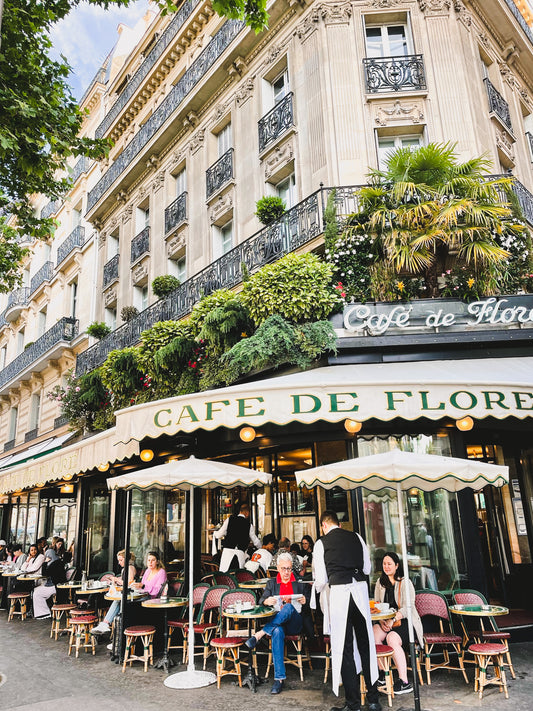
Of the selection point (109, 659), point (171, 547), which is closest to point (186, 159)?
point (171, 547)

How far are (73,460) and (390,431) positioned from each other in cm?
547

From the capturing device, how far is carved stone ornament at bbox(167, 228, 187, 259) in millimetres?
15413

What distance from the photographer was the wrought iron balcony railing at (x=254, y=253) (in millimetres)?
10094

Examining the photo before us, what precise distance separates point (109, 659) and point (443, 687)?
451 centimetres

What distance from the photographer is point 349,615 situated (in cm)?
536

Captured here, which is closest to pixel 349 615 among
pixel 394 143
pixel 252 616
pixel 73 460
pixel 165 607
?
pixel 252 616

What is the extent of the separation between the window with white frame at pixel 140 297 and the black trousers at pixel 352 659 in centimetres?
1377

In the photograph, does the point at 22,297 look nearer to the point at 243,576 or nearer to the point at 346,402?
the point at 243,576

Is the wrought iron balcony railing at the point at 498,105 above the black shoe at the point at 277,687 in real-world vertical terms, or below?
above

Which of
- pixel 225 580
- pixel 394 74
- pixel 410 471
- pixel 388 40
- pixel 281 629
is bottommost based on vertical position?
pixel 281 629

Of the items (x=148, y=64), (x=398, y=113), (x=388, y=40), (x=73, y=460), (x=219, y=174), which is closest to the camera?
(x=73, y=460)

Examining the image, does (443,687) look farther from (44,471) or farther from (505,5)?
→ (505,5)

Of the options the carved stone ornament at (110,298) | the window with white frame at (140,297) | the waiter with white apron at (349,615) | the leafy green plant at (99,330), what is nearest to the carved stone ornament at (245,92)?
the window with white frame at (140,297)

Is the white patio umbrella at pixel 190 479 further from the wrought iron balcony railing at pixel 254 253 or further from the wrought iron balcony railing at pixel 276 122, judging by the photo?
the wrought iron balcony railing at pixel 276 122
